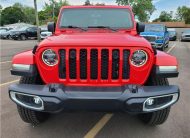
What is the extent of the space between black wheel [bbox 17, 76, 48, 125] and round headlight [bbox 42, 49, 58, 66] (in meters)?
0.40

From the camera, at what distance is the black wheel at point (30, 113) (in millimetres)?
4438

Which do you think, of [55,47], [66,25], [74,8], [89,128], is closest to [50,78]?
[55,47]

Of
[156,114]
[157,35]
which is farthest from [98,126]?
[157,35]

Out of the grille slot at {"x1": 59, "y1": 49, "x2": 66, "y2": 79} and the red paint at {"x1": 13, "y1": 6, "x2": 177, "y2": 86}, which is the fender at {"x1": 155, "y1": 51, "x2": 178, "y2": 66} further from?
the grille slot at {"x1": 59, "y1": 49, "x2": 66, "y2": 79}

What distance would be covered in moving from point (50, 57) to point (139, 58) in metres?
1.15

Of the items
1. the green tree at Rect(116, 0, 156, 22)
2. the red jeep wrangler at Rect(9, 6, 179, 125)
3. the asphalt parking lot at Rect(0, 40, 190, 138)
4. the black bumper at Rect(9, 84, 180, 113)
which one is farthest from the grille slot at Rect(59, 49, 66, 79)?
the green tree at Rect(116, 0, 156, 22)

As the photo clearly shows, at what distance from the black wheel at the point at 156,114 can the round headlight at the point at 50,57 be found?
135 cm

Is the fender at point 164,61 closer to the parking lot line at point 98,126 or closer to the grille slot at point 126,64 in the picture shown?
the grille slot at point 126,64

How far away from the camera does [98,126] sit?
4.84 metres

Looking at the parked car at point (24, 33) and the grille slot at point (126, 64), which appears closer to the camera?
the grille slot at point (126, 64)

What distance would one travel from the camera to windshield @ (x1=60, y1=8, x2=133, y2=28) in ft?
18.3

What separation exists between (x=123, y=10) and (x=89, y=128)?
2364mm

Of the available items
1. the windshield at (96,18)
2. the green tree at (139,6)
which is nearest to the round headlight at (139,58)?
the windshield at (96,18)

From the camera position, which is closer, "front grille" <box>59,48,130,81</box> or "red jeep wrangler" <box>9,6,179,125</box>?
"red jeep wrangler" <box>9,6,179,125</box>
